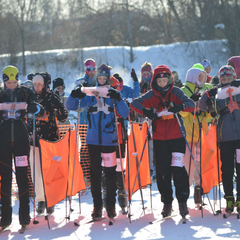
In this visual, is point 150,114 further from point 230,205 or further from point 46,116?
point 230,205

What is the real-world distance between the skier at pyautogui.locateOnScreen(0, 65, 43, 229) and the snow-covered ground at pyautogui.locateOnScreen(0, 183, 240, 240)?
1.00ft

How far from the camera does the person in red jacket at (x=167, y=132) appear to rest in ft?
15.7

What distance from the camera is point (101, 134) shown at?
4.84 meters

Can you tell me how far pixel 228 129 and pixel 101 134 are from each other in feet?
5.46

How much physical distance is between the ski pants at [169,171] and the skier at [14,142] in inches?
63.1

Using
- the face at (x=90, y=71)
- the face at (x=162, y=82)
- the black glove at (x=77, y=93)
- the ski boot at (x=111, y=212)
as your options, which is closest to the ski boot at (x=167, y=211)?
the ski boot at (x=111, y=212)

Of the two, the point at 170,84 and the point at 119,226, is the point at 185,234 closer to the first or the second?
the point at 119,226

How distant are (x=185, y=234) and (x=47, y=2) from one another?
33.9 meters

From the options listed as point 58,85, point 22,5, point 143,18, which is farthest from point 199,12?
point 58,85

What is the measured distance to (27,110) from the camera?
464 cm

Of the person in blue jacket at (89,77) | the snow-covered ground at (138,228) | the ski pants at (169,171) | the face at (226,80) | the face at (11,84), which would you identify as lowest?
the snow-covered ground at (138,228)

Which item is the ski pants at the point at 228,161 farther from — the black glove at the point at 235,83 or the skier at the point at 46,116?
the skier at the point at 46,116

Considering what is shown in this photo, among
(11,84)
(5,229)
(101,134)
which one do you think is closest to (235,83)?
(101,134)

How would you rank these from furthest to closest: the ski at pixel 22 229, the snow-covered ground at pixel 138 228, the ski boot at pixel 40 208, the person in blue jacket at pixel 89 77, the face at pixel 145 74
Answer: the face at pixel 145 74 → the person in blue jacket at pixel 89 77 → the ski boot at pixel 40 208 → the ski at pixel 22 229 → the snow-covered ground at pixel 138 228
